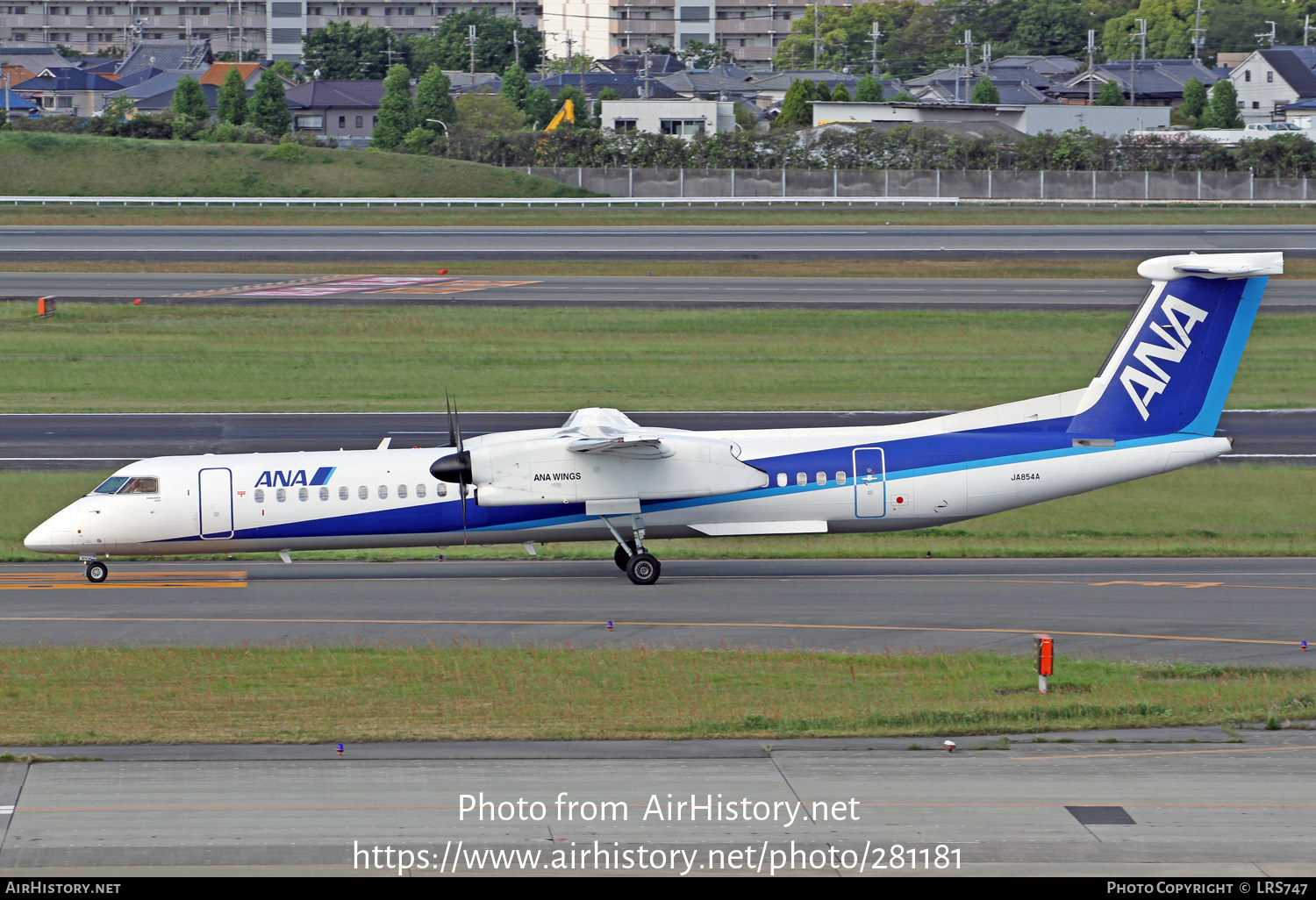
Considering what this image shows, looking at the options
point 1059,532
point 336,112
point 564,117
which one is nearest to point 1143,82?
point 564,117

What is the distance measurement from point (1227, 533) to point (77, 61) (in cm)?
18135

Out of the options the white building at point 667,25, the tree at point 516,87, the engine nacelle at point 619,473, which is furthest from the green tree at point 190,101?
the engine nacelle at point 619,473

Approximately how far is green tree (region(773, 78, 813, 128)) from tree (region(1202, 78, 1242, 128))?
1385 inches

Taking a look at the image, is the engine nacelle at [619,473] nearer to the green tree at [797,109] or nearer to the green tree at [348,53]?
the green tree at [797,109]

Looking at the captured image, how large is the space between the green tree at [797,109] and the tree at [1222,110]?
35175 mm

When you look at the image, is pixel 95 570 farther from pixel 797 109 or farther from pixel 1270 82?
pixel 1270 82

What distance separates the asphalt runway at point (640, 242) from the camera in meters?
69.7

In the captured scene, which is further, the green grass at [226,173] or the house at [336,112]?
the house at [336,112]

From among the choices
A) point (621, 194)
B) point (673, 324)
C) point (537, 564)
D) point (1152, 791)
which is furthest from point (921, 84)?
point (1152, 791)

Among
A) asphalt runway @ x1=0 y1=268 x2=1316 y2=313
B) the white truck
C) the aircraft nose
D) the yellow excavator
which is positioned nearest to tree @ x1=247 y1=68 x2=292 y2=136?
the yellow excavator

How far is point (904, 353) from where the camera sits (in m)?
52.9

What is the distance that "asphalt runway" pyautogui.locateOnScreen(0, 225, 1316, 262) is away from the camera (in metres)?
69.7

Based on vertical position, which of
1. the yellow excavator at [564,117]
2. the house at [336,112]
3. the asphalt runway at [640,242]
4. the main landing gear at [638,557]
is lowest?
the main landing gear at [638,557]

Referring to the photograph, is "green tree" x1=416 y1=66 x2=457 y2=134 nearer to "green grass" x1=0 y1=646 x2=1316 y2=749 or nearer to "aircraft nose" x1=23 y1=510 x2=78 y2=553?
"aircraft nose" x1=23 y1=510 x2=78 y2=553
